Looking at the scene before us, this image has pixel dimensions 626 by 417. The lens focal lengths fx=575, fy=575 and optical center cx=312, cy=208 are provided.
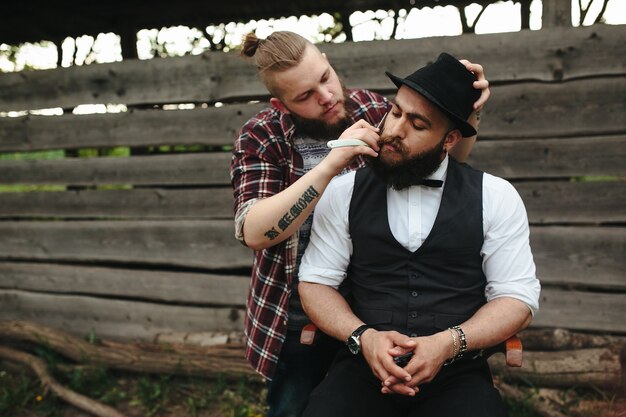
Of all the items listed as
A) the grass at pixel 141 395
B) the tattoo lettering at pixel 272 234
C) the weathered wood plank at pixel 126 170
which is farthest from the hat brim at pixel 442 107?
the grass at pixel 141 395

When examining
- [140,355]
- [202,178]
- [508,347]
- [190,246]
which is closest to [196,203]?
[202,178]

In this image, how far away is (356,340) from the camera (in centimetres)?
192

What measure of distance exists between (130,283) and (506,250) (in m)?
3.12

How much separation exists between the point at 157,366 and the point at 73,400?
0.56 m

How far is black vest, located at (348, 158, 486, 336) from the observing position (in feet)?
6.44

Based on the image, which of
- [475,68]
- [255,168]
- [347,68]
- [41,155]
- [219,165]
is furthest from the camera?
[41,155]

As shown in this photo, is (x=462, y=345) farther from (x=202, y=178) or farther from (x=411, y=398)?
(x=202, y=178)

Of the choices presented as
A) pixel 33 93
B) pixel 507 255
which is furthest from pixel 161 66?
pixel 507 255

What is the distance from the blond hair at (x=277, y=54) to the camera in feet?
6.82

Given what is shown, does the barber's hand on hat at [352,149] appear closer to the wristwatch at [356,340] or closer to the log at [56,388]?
the wristwatch at [356,340]

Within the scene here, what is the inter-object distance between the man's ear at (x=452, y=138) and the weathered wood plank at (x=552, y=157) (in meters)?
1.43

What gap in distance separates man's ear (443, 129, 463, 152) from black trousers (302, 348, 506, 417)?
752 mm

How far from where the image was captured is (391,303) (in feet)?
6.58

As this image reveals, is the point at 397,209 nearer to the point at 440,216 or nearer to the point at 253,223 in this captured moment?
the point at 440,216
